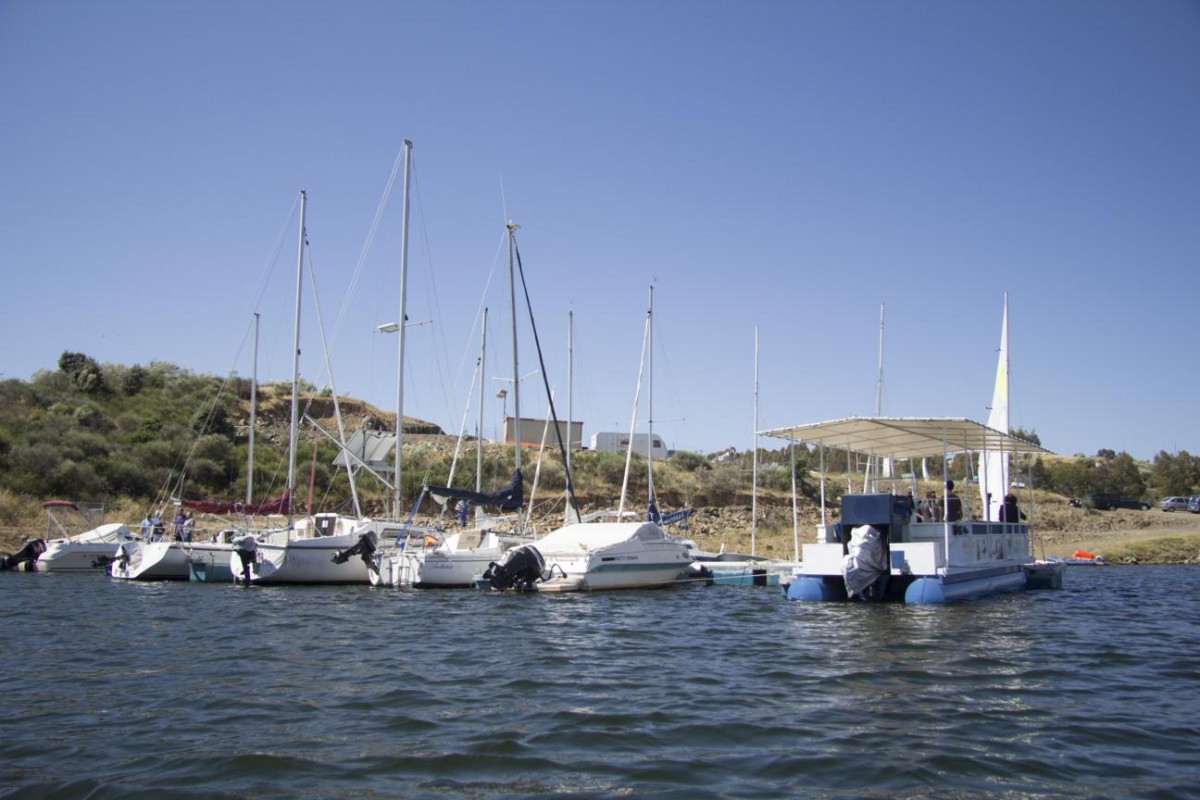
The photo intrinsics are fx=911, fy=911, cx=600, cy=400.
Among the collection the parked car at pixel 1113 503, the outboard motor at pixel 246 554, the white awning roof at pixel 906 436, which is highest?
the white awning roof at pixel 906 436

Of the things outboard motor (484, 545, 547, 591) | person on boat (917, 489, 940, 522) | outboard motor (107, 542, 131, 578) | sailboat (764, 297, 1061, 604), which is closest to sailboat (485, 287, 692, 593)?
outboard motor (484, 545, 547, 591)

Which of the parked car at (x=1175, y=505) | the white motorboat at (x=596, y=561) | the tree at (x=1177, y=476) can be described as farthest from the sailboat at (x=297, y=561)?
the tree at (x=1177, y=476)

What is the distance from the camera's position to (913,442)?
2733 cm

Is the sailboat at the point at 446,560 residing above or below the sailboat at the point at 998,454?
below

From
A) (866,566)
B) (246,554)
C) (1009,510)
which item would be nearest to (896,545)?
(866,566)

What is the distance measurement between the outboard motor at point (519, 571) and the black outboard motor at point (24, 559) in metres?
20.0

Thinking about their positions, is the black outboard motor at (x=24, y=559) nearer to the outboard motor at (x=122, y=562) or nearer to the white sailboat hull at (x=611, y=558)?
the outboard motor at (x=122, y=562)

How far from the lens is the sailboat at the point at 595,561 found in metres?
27.0

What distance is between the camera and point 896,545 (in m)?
22.6

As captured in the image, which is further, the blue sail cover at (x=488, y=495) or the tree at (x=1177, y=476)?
the tree at (x=1177, y=476)

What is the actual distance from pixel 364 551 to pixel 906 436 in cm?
1663

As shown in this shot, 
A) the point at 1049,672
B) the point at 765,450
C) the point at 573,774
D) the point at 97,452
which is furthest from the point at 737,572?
the point at 765,450

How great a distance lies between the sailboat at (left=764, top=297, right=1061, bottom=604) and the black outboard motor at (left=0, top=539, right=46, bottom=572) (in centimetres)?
2855

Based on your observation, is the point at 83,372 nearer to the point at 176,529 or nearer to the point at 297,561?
the point at 176,529
